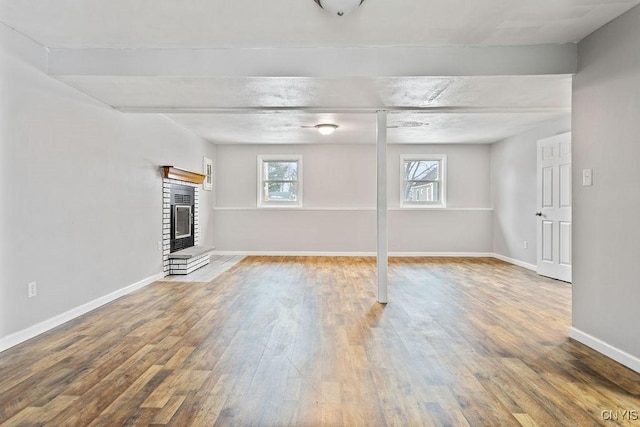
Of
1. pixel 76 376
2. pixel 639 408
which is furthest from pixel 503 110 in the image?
pixel 76 376

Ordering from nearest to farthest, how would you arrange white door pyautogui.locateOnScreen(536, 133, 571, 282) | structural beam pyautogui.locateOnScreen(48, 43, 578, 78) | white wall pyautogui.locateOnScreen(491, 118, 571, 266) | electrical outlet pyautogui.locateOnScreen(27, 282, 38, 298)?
electrical outlet pyautogui.locateOnScreen(27, 282, 38, 298), structural beam pyautogui.locateOnScreen(48, 43, 578, 78), white door pyautogui.locateOnScreen(536, 133, 571, 282), white wall pyautogui.locateOnScreen(491, 118, 571, 266)

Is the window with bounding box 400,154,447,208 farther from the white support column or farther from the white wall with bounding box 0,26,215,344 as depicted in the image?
the white wall with bounding box 0,26,215,344

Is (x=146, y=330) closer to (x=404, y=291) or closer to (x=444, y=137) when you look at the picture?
(x=404, y=291)

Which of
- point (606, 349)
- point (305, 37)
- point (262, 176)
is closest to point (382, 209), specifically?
point (305, 37)

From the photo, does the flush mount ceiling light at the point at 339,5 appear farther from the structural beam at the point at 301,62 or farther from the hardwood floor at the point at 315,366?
the hardwood floor at the point at 315,366

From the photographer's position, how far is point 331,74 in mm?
3070

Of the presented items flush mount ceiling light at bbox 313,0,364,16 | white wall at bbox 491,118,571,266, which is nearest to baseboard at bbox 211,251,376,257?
white wall at bbox 491,118,571,266

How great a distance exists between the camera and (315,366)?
94.1 inches

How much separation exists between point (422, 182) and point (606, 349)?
544 centimetres

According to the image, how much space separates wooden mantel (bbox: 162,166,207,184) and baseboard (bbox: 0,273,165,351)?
152 cm

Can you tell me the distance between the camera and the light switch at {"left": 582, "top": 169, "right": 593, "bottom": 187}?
2.76 metres

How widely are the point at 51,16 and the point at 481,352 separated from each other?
3778 mm

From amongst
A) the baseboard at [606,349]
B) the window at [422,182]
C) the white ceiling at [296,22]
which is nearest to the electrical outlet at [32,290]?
the white ceiling at [296,22]

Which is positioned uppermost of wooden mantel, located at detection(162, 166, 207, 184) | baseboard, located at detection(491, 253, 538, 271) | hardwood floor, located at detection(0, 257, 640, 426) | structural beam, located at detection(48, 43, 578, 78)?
structural beam, located at detection(48, 43, 578, 78)
